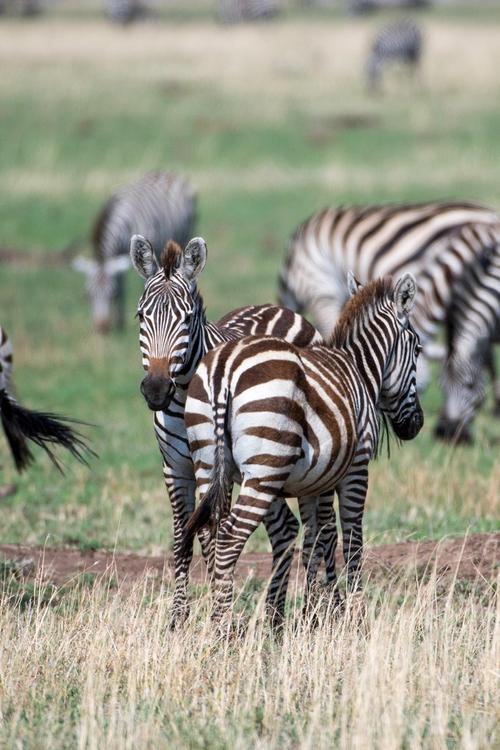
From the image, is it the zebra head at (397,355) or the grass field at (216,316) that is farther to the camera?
the zebra head at (397,355)

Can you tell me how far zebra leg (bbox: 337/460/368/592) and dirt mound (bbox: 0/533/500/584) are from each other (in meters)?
0.62

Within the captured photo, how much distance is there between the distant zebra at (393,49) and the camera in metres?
41.4

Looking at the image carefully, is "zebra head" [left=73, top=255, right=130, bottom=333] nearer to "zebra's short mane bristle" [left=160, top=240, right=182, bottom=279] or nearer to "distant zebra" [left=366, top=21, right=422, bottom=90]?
"zebra's short mane bristle" [left=160, top=240, right=182, bottom=279]

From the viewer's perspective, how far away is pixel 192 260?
21.5 ft

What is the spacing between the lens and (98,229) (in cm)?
2164

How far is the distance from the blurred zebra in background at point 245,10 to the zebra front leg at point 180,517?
55612 millimetres

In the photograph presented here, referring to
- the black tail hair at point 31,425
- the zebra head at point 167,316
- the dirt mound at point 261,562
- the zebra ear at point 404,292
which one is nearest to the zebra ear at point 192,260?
the zebra head at point 167,316

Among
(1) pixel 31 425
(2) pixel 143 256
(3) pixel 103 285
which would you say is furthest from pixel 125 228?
(2) pixel 143 256

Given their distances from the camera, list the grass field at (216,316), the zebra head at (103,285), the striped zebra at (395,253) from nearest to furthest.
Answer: the grass field at (216,316)
the striped zebra at (395,253)
the zebra head at (103,285)

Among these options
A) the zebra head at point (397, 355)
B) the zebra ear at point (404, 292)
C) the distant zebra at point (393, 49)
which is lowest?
the zebra head at point (397, 355)

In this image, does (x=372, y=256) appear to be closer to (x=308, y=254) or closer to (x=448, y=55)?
(x=308, y=254)

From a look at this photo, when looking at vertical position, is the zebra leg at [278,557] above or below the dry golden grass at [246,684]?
above

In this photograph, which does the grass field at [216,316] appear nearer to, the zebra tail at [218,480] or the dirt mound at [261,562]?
the dirt mound at [261,562]

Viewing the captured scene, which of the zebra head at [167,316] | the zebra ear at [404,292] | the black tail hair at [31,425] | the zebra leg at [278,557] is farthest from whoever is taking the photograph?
the black tail hair at [31,425]
